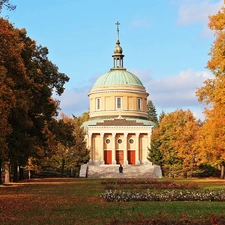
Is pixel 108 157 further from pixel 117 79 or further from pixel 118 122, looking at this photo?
pixel 117 79

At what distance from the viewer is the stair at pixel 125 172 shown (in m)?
69.5

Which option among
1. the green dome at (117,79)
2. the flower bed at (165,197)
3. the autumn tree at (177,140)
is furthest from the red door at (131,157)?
the flower bed at (165,197)

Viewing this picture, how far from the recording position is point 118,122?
85.1 m

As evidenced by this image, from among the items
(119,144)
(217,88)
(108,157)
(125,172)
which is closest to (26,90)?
(217,88)

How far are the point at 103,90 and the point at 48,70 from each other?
5208 cm

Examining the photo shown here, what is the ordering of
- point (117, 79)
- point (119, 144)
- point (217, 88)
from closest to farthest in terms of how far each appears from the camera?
point (217, 88), point (119, 144), point (117, 79)

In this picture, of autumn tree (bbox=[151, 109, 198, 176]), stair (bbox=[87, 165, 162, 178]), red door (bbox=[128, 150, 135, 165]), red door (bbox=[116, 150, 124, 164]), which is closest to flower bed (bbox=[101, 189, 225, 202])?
autumn tree (bbox=[151, 109, 198, 176])

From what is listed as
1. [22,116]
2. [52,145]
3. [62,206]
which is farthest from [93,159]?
[62,206]

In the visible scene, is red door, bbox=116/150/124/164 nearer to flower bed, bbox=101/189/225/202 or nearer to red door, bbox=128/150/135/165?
red door, bbox=128/150/135/165

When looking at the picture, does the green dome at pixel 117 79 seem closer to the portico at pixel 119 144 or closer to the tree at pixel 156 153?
the portico at pixel 119 144

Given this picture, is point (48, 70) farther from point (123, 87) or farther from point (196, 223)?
point (123, 87)

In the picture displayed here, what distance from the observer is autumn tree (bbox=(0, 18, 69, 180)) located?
1025 inches

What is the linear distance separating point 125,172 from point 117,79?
24.3m

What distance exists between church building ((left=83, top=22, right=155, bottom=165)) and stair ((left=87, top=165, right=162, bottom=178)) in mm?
7111
